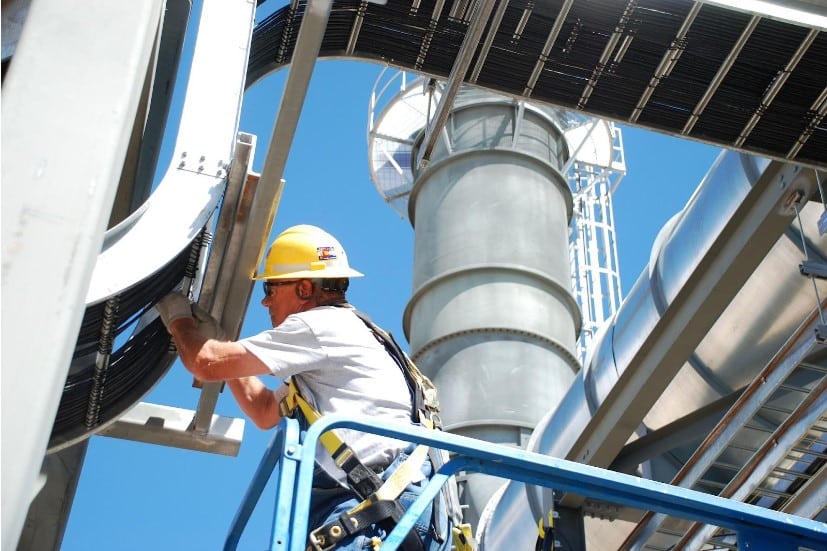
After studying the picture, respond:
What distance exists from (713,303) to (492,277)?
4678 mm

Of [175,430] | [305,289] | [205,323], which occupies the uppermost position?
[305,289]

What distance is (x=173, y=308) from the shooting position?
15.1ft

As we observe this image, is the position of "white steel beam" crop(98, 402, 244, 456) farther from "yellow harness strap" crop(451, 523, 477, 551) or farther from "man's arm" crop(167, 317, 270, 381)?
"yellow harness strap" crop(451, 523, 477, 551)

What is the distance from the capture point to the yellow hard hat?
501 cm

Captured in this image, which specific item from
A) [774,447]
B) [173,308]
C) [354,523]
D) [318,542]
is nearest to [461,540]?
[354,523]

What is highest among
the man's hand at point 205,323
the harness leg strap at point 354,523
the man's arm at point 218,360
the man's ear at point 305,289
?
the man's ear at point 305,289

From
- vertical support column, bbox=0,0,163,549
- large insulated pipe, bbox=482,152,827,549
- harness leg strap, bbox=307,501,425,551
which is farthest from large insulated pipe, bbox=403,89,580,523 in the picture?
vertical support column, bbox=0,0,163,549

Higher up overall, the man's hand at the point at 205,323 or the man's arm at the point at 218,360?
the man's hand at the point at 205,323

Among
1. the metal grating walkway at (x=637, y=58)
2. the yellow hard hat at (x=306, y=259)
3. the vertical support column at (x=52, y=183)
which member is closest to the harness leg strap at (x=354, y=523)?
the yellow hard hat at (x=306, y=259)

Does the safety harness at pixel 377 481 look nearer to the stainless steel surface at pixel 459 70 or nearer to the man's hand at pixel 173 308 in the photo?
the man's hand at pixel 173 308

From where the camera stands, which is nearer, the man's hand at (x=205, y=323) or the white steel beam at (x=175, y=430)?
the man's hand at (x=205, y=323)

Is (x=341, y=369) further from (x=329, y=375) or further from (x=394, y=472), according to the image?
(x=394, y=472)

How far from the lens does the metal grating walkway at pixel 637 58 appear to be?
6.50 meters

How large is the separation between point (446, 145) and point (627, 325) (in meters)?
5.57
